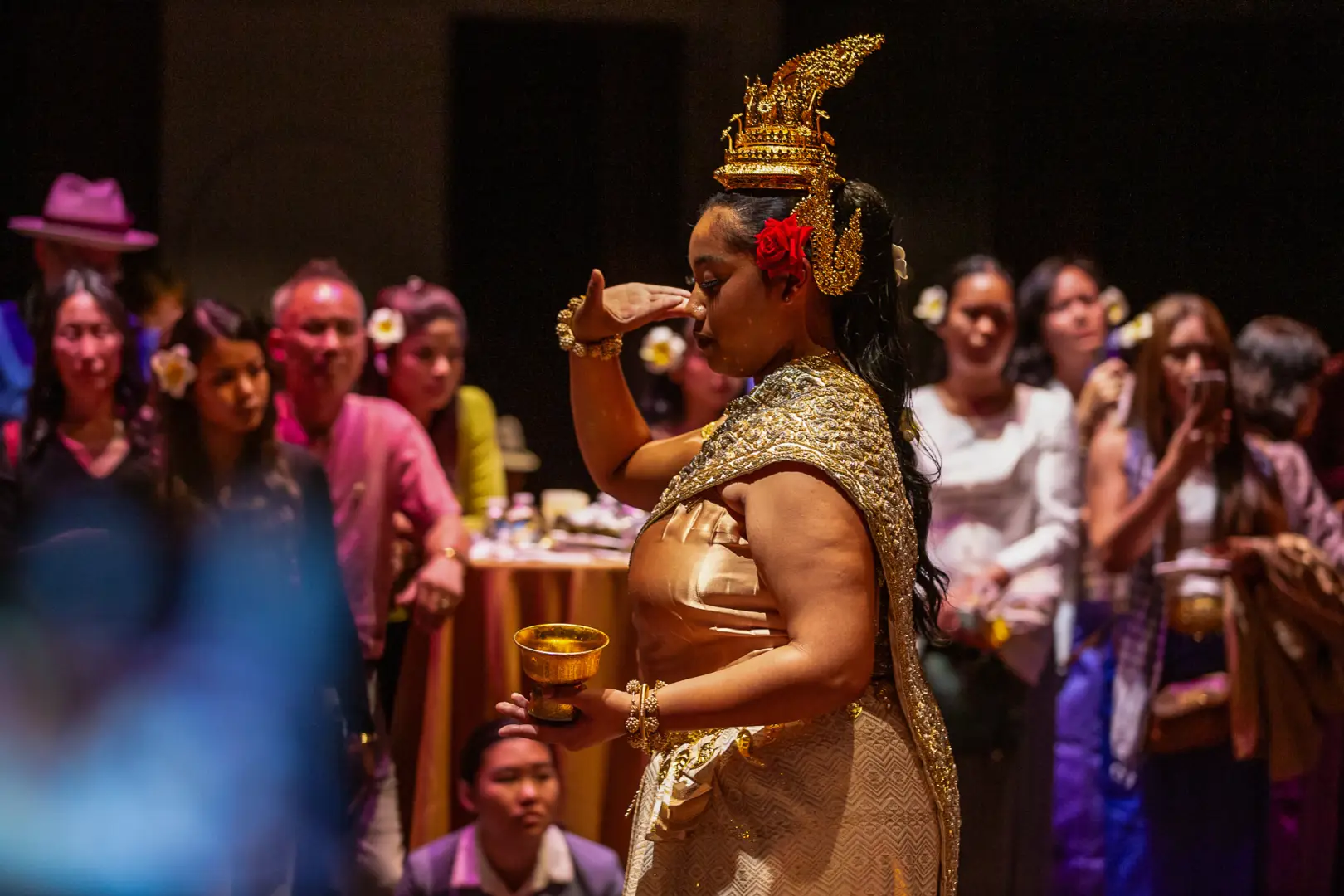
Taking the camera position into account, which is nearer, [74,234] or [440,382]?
[74,234]

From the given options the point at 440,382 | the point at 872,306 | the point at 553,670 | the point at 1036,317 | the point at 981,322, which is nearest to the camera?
the point at 553,670

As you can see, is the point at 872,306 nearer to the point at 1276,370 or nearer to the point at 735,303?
the point at 735,303

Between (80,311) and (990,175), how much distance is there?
2.38 meters

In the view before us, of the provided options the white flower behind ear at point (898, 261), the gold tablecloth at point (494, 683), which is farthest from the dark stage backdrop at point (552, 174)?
the white flower behind ear at point (898, 261)

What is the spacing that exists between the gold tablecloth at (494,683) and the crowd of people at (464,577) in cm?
10

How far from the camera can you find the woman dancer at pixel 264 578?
13.7 feet

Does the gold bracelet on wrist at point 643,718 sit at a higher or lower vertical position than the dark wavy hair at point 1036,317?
lower

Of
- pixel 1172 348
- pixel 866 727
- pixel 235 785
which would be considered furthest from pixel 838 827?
pixel 1172 348

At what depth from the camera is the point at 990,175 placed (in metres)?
4.44

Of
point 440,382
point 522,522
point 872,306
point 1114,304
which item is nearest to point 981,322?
point 1114,304

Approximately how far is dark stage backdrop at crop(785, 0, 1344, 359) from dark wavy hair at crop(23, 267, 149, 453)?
1.86 metres

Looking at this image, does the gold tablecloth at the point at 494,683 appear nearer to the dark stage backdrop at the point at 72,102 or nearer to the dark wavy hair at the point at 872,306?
the dark stage backdrop at the point at 72,102

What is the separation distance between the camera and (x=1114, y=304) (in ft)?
15.7

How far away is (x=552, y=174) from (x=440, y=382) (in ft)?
2.22
